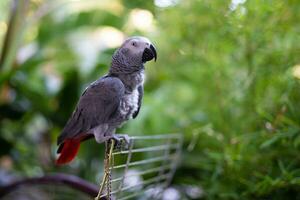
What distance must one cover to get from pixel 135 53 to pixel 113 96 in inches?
2.4

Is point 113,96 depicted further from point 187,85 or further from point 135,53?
point 187,85

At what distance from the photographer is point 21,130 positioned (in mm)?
1230

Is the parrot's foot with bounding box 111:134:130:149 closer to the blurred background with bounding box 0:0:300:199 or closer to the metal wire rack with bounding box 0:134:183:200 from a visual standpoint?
the metal wire rack with bounding box 0:134:183:200

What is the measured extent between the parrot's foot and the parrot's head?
86 millimetres

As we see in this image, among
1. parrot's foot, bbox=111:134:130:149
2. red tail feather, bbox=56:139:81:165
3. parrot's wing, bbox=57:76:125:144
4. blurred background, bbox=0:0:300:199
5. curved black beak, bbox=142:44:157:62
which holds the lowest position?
parrot's foot, bbox=111:134:130:149

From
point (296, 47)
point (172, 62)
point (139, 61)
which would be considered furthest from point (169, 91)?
point (139, 61)

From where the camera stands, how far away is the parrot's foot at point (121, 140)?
1.69 feet

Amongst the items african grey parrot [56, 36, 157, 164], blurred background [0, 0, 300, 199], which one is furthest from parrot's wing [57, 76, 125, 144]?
blurred background [0, 0, 300, 199]

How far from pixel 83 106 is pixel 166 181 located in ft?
1.38

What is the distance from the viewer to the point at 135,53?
516mm

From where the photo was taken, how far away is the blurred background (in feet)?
2.49

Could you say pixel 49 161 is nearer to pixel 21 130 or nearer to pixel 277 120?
pixel 21 130

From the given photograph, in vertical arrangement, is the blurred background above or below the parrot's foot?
above

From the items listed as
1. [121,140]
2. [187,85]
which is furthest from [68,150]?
[187,85]
